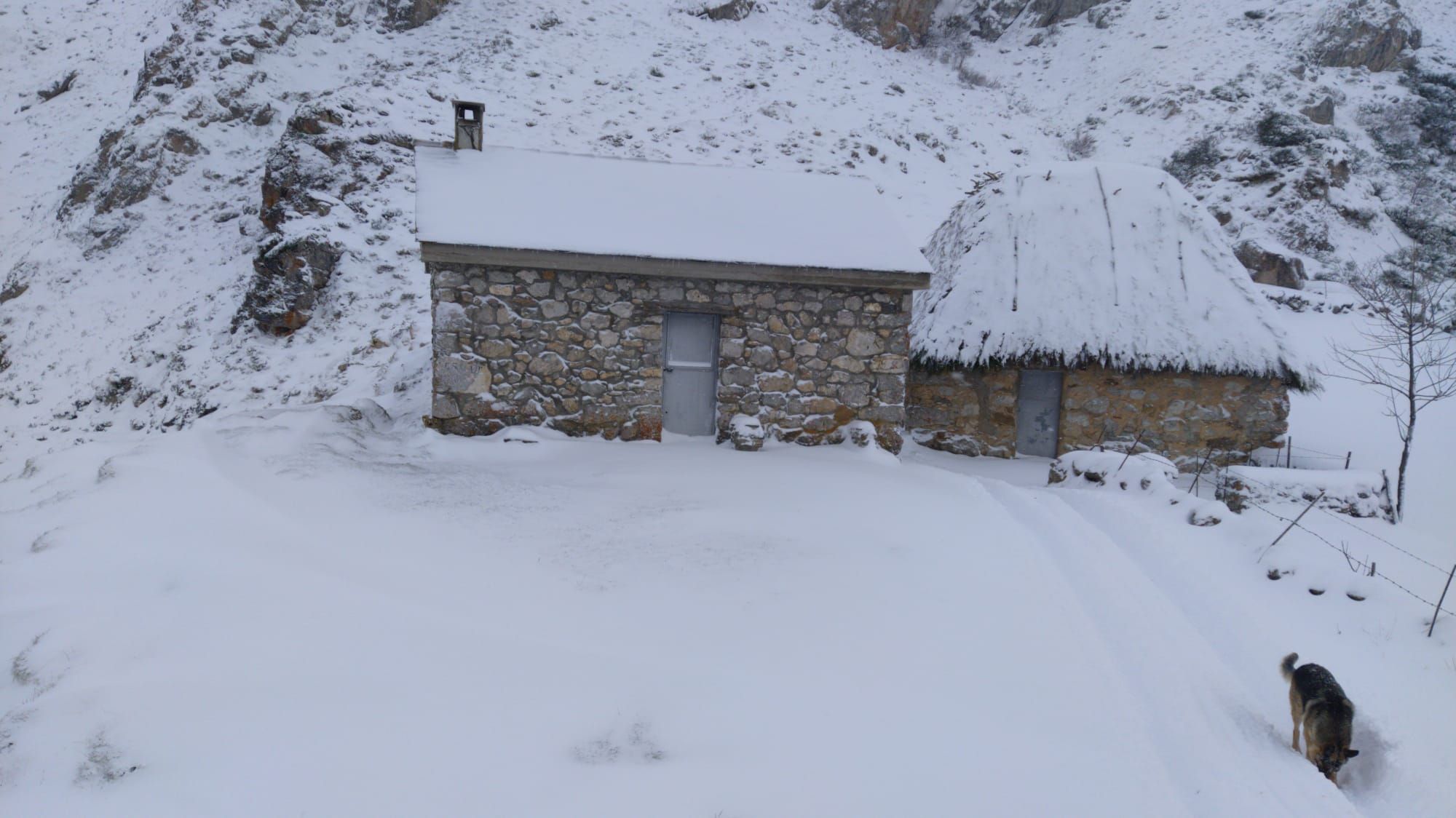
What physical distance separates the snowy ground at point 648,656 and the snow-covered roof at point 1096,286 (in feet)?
13.7

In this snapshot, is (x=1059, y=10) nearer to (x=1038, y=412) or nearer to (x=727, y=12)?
(x=727, y=12)

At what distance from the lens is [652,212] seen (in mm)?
9023

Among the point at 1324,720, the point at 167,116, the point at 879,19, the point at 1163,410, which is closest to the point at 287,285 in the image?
the point at 167,116

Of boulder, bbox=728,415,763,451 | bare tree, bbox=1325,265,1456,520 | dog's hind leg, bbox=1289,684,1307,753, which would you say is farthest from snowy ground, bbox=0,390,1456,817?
bare tree, bbox=1325,265,1456,520

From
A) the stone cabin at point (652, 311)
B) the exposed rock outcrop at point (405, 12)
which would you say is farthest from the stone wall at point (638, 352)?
the exposed rock outcrop at point (405, 12)

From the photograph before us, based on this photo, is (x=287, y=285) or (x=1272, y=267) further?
(x=1272, y=267)

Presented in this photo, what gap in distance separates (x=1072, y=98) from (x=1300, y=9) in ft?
28.8

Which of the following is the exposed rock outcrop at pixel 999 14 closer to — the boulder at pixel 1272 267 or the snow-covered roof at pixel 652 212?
the boulder at pixel 1272 267

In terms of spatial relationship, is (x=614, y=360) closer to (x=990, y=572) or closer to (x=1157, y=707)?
(x=990, y=572)

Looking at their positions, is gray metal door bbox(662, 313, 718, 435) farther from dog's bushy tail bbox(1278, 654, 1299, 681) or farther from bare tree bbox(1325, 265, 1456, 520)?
bare tree bbox(1325, 265, 1456, 520)

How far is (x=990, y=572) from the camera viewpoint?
17.6ft

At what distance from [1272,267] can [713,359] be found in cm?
1572

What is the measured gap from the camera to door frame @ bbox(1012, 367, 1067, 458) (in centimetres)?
1050

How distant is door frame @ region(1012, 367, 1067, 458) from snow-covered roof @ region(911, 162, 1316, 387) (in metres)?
0.44
